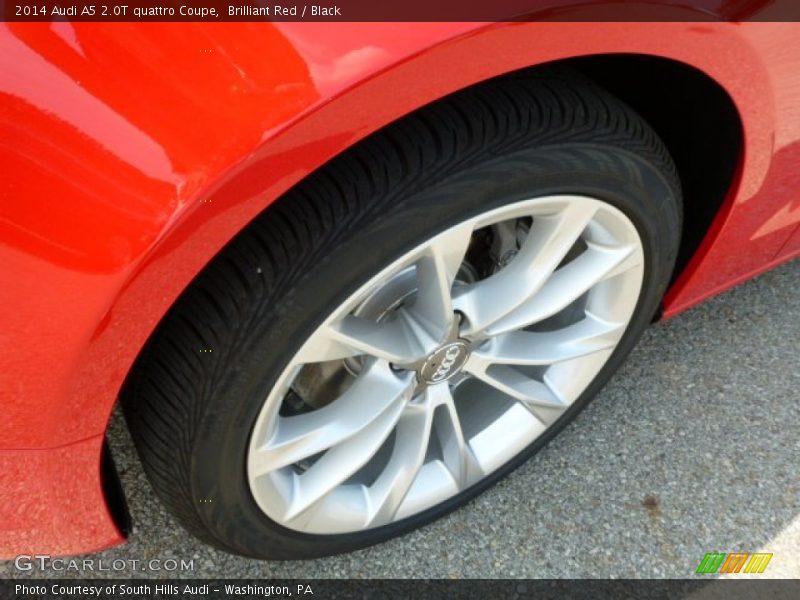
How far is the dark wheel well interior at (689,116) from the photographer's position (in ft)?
4.51

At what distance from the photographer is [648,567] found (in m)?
1.70

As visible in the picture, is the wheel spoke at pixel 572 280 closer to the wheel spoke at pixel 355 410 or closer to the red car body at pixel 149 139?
the wheel spoke at pixel 355 410

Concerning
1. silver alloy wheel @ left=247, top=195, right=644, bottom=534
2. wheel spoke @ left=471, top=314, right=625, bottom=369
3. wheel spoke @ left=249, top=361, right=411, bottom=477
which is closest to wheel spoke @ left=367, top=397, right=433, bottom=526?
silver alloy wheel @ left=247, top=195, right=644, bottom=534

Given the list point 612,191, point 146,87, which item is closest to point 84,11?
point 146,87

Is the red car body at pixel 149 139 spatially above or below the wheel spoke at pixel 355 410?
above

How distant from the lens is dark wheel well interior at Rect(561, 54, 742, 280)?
4.51 feet

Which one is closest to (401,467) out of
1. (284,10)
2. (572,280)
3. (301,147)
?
(572,280)

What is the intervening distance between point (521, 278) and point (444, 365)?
0.65 feet

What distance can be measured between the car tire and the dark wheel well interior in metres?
0.11

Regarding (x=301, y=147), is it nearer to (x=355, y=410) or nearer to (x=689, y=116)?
(x=355, y=410)

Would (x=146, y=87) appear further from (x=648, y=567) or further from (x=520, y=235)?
(x=648, y=567)

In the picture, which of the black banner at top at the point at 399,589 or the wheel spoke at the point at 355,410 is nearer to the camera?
the wheel spoke at the point at 355,410

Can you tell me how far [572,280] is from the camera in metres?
1.48

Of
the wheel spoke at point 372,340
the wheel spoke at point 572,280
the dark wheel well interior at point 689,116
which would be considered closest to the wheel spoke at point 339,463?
the wheel spoke at point 372,340
